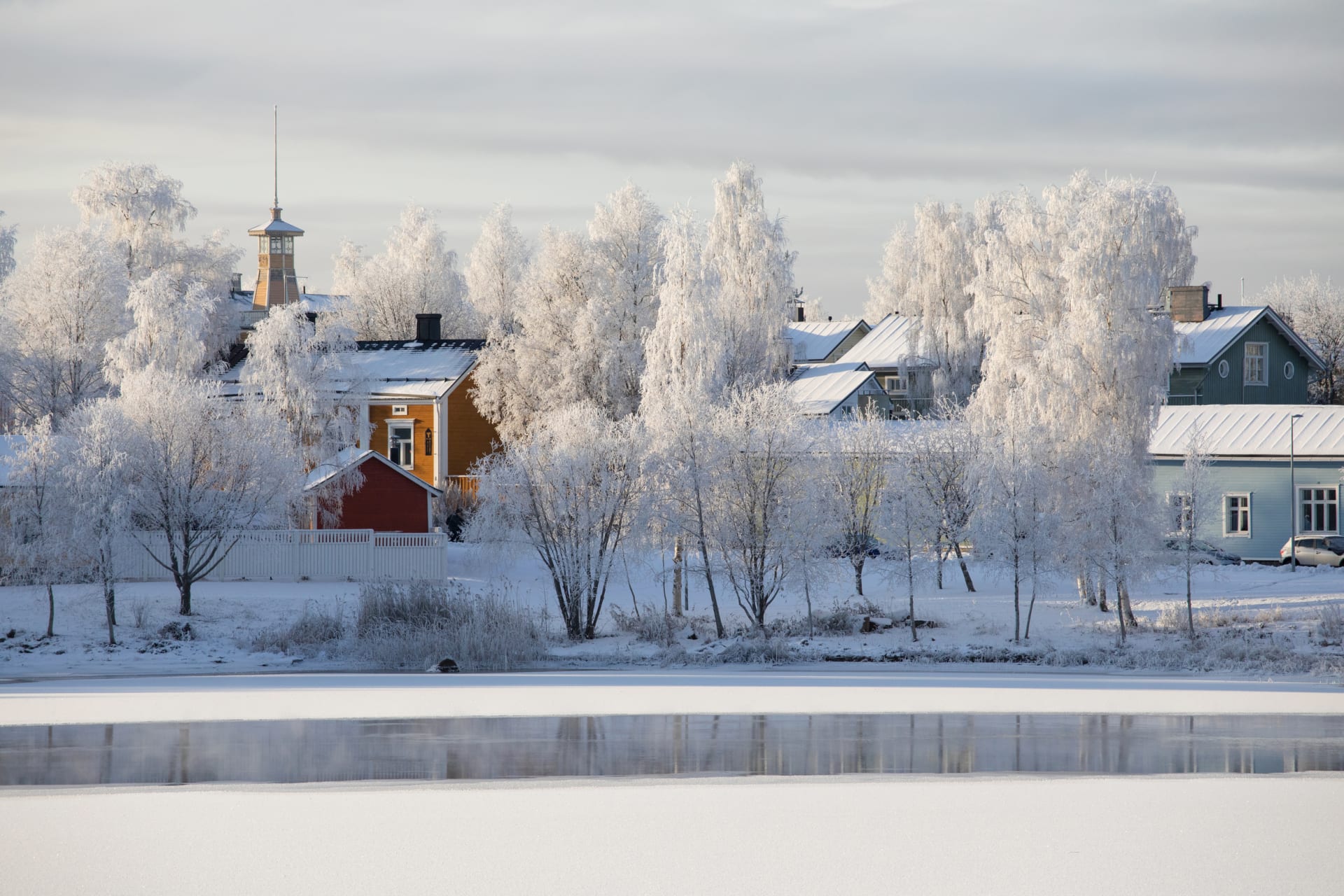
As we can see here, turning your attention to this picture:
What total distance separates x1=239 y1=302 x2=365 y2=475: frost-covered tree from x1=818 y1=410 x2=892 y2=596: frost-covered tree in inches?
706

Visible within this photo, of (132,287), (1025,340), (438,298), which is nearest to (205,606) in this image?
(132,287)

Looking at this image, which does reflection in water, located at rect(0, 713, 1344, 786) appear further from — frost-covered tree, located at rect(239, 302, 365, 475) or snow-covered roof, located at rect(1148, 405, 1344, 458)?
frost-covered tree, located at rect(239, 302, 365, 475)

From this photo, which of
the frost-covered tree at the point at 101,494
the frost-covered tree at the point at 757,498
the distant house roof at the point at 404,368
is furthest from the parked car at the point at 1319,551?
the frost-covered tree at the point at 101,494

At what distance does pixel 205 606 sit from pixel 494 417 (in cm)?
1938

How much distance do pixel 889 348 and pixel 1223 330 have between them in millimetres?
A: 14213

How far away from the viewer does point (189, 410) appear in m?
33.8

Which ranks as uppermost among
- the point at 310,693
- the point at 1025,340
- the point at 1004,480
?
the point at 1025,340

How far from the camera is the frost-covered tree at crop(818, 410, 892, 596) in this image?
116ft

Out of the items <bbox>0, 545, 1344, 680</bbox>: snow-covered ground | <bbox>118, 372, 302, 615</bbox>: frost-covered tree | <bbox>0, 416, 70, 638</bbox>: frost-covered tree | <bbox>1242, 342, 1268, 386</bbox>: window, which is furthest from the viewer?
<bbox>1242, 342, 1268, 386</bbox>: window

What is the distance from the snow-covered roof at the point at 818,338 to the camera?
210 feet

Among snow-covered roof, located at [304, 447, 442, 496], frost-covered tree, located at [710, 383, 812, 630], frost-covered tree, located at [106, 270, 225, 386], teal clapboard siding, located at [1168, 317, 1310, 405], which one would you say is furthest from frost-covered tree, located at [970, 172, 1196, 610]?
frost-covered tree, located at [106, 270, 225, 386]

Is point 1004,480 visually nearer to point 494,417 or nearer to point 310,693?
point 310,693

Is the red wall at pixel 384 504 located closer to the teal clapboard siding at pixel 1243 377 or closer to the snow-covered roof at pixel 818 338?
the snow-covered roof at pixel 818 338

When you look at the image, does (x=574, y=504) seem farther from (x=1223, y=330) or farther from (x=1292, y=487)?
(x=1223, y=330)
